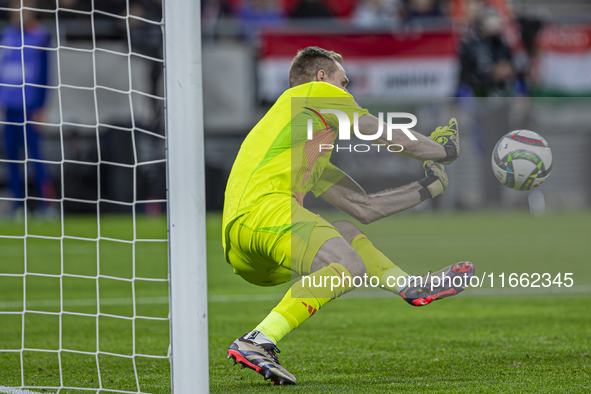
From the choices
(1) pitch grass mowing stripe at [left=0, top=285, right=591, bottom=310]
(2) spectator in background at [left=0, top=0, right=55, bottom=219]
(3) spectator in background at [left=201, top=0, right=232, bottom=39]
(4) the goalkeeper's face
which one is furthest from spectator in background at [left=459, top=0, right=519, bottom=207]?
(4) the goalkeeper's face

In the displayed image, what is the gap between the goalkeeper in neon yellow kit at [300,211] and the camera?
3.31m

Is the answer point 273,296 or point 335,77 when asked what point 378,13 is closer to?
point 273,296

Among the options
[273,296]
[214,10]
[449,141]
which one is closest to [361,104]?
[214,10]

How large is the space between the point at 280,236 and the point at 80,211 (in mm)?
9172

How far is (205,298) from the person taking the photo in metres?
2.83

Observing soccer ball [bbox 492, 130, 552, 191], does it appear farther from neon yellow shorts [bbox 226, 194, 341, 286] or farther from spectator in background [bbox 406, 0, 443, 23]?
spectator in background [bbox 406, 0, 443, 23]

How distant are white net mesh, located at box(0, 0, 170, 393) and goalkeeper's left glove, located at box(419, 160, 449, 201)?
5.23 feet

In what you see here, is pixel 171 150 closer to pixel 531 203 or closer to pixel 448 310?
pixel 448 310

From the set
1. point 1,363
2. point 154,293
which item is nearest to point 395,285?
point 1,363

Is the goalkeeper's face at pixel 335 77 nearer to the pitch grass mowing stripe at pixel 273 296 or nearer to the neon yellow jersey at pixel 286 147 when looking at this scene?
the neon yellow jersey at pixel 286 147

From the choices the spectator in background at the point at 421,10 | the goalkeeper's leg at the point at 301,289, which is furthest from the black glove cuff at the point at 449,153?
the spectator in background at the point at 421,10

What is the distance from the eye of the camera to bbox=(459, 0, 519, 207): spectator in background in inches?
491

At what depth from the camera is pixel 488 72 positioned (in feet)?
41.4

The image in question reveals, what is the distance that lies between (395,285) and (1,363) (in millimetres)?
1947
